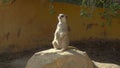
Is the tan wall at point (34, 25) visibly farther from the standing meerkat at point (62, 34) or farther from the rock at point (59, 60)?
the standing meerkat at point (62, 34)

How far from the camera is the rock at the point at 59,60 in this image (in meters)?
8.44

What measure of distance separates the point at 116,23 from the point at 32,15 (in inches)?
121

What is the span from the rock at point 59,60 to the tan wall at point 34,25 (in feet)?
12.5

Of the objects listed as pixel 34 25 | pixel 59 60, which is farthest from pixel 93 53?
pixel 59 60

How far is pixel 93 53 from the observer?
12.5 m

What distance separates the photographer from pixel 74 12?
44.7ft

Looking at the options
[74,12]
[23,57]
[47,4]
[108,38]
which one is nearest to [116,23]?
[108,38]

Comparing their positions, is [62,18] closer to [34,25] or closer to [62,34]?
[62,34]

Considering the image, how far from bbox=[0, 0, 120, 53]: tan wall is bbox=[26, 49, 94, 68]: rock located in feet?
12.5

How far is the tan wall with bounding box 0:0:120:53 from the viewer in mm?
12320

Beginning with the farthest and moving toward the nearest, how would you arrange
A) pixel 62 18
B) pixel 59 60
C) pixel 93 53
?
Result: 1. pixel 93 53
2. pixel 62 18
3. pixel 59 60

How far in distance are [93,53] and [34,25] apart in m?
2.46

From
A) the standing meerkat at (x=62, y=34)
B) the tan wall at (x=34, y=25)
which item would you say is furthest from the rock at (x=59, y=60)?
the tan wall at (x=34, y=25)

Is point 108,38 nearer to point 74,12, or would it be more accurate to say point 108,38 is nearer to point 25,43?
point 74,12
